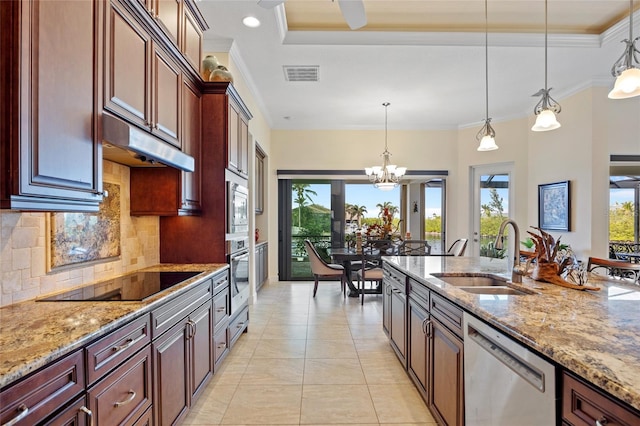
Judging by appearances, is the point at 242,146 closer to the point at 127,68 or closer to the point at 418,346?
the point at 127,68

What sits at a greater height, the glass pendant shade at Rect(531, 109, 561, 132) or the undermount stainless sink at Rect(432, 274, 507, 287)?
the glass pendant shade at Rect(531, 109, 561, 132)

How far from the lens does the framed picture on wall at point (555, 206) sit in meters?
4.81

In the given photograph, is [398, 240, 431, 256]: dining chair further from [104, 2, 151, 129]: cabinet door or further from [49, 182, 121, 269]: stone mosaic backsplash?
[104, 2, 151, 129]: cabinet door

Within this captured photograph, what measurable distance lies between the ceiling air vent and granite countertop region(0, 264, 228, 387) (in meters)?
3.25

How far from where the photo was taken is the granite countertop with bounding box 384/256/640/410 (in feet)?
2.90

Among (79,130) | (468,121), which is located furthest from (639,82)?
(468,121)

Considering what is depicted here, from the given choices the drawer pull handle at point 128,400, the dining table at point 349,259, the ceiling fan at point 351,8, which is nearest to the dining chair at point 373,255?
the dining table at point 349,259

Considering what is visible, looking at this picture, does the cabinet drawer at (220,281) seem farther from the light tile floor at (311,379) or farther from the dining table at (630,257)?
the dining table at (630,257)

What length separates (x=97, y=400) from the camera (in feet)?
4.04

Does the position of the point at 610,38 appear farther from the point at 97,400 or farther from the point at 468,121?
the point at 97,400

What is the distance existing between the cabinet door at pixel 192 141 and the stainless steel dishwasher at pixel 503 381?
2.17 m

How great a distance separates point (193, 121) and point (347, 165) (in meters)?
4.20

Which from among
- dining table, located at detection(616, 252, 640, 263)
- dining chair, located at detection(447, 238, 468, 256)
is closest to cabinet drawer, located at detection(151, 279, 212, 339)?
dining chair, located at detection(447, 238, 468, 256)

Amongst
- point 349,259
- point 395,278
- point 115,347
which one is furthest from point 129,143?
point 349,259
